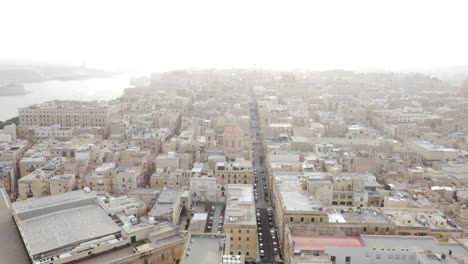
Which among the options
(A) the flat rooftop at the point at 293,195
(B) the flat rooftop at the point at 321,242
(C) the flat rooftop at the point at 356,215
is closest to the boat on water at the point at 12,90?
(A) the flat rooftop at the point at 293,195

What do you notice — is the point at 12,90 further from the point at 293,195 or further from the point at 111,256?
the point at 111,256

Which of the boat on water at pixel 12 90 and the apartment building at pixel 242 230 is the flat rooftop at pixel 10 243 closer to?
the apartment building at pixel 242 230

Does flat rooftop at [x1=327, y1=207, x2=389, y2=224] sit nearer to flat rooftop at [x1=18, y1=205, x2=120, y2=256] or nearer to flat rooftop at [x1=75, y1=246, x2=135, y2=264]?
flat rooftop at [x1=75, y1=246, x2=135, y2=264]

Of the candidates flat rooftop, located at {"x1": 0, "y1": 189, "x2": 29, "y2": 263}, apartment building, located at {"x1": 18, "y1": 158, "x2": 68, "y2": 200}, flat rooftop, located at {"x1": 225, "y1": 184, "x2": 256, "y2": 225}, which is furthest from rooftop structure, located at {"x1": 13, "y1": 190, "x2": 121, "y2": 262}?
flat rooftop, located at {"x1": 225, "y1": 184, "x2": 256, "y2": 225}

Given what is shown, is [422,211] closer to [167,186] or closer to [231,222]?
[231,222]

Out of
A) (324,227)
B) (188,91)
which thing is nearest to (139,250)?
(324,227)
